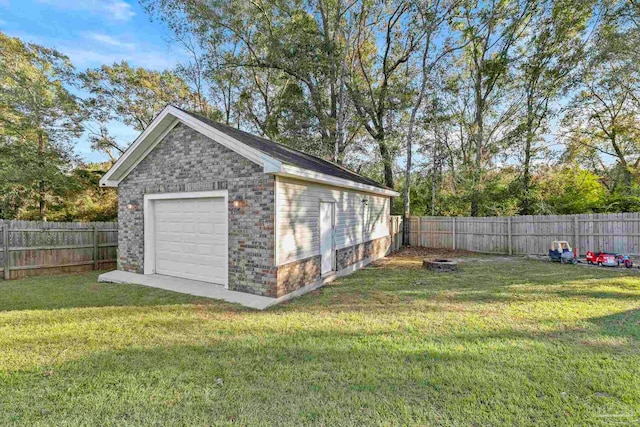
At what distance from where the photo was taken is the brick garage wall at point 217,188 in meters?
5.95

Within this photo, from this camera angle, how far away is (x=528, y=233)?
12297 millimetres

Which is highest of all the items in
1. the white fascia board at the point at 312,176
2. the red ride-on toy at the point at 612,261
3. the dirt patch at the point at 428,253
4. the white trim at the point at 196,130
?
the white trim at the point at 196,130

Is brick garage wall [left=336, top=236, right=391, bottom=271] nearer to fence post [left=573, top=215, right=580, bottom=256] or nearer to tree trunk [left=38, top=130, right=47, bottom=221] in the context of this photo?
fence post [left=573, top=215, right=580, bottom=256]

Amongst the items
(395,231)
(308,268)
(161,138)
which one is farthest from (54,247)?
(395,231)

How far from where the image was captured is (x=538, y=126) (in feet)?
53.9

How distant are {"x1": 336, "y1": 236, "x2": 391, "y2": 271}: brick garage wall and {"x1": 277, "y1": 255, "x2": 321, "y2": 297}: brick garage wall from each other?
137 cm

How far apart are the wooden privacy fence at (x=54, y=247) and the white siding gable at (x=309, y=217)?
7.77 m

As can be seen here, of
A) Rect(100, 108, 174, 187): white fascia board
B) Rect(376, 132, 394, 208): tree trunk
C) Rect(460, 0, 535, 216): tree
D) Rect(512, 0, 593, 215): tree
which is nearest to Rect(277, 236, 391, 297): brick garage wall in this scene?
Rect(100, 108, 174, 187): white fascia board

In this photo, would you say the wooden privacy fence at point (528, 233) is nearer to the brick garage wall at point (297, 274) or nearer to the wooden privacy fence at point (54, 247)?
the brick garage wall at point (297, 274)

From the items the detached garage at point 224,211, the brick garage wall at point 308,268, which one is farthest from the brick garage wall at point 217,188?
the brick garage wall at point 308,268

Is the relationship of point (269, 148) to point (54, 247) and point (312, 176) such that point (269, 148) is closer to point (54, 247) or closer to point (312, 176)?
point (312, 176)

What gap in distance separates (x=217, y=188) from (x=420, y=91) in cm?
1462

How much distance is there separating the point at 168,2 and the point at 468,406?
69.4ft

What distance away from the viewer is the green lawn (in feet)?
8.34
